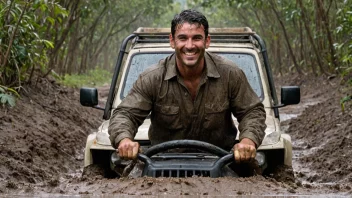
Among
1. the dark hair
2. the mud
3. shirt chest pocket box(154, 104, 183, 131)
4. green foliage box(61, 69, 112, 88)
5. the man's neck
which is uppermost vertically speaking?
green foliage box(61, 69, 112, 88)

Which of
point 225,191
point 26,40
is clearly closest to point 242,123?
point 225,191

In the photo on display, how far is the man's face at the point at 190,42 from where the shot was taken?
4.82 metres

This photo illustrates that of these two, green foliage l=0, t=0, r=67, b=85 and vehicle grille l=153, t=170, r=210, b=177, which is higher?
green foliage l=0, t=0, r=67, b=85

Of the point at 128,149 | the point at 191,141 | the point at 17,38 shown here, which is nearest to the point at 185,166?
the point at 191,141

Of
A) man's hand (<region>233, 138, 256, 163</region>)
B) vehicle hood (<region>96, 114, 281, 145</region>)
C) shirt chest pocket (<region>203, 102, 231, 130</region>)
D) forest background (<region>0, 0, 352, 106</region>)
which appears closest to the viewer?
man's hand (<region>233, 138, 256, 163</region>)

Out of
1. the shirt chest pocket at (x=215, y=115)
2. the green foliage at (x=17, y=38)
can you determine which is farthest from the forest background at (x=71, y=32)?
the shirt chest pocket at (x=215, y=115)

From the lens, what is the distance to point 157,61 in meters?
6.96

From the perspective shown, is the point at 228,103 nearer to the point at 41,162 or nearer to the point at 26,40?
the point at 41,162

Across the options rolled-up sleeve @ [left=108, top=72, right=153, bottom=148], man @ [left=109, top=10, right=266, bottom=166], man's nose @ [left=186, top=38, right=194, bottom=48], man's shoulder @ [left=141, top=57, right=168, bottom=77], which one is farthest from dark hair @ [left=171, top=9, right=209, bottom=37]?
rolled-up sleeve @ [left=108, top=72, right=153, bottom=148]

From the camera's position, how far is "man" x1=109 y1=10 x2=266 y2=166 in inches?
197

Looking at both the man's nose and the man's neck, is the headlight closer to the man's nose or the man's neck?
the man's neck

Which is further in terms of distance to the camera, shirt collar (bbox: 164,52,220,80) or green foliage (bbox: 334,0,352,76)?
green foliage (bbox: 334,0,352,76)

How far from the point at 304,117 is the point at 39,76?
550 centimetres

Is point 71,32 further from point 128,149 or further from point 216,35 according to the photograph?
point 128,149
